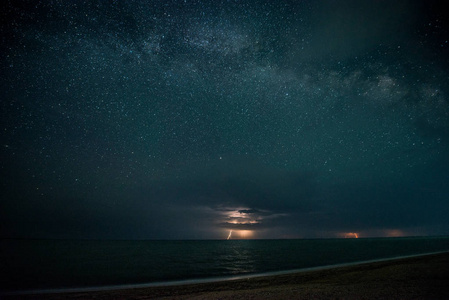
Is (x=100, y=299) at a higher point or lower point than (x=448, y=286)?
lower

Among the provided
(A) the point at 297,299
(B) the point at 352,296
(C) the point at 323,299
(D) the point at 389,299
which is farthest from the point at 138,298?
(D) the point at 389,299

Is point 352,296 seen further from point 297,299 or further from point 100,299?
point 100,299

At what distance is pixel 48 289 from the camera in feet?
61.5

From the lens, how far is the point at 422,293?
966cm

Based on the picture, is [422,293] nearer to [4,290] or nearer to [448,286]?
[448,286]

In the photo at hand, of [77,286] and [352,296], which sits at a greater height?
[352,296]

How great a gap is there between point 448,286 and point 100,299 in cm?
1867

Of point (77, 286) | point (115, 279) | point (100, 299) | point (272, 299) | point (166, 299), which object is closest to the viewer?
point (272, 299)

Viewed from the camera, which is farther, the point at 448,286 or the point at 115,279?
the point at 115,279

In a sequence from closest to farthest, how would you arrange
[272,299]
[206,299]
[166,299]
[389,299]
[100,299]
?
[389,299] → [272,299] → [206,299] → [166,299] → [100,299]

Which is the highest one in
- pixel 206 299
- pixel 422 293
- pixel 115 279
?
pixel 422 293

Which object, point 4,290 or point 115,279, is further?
point 115,279

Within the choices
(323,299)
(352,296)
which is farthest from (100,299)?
(352,296)

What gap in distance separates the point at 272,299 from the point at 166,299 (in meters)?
5.89
